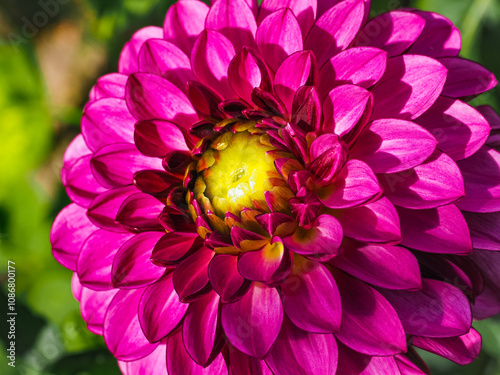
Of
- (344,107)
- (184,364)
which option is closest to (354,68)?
(344,107)

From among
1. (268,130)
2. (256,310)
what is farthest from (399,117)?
(256,310)

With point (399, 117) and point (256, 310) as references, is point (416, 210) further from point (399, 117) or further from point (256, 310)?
point (256, 310)

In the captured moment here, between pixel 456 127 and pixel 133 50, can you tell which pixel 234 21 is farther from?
pixel 456 127

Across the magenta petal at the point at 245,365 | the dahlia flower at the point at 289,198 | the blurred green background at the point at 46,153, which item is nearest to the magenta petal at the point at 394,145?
the dahlia flower at the point at 289,198

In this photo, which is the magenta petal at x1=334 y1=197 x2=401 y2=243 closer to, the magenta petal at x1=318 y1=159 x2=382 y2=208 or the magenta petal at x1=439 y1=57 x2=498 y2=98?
the magenta petal at x1=318 y1=159 x2=382 y2=208

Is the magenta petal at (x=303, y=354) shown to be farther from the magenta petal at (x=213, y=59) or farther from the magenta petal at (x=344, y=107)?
the magenta petal at (x=213, y=59)
